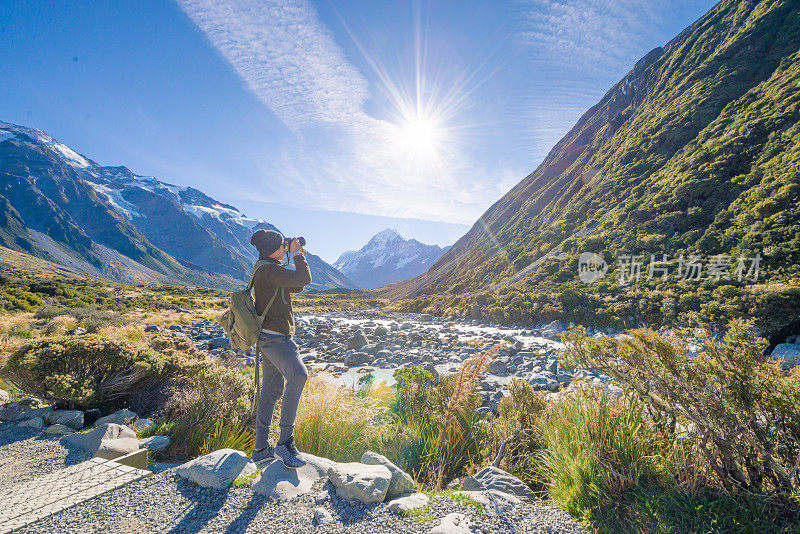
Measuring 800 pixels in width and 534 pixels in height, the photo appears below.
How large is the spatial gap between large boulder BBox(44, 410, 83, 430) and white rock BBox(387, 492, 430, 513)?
192 inches

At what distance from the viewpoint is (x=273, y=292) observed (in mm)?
3631

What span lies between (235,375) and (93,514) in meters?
2.85

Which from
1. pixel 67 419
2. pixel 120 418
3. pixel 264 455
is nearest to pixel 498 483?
pixel 264 455

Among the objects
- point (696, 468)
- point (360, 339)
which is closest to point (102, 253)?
point (360, 339)

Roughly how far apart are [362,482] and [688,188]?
27.4m

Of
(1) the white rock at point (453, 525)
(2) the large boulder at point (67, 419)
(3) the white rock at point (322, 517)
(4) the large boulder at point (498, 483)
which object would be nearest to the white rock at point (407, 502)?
(1) the white rock at point (453, 525)

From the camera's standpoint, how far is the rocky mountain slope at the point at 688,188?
45.6 feet

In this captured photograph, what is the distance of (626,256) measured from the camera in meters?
21.4

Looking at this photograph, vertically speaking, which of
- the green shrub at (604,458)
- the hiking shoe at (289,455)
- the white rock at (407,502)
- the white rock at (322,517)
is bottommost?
the white rock at (322,517)

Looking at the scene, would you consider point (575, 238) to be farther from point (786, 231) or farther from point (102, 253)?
point (102, 253)

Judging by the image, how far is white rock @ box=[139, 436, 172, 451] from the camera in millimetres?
3998

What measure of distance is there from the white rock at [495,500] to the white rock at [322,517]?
1.19 meters

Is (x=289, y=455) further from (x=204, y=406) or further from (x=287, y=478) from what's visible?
(x=204, y=406)

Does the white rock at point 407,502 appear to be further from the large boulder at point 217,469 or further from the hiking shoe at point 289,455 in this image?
the large boulder at point 217,469
